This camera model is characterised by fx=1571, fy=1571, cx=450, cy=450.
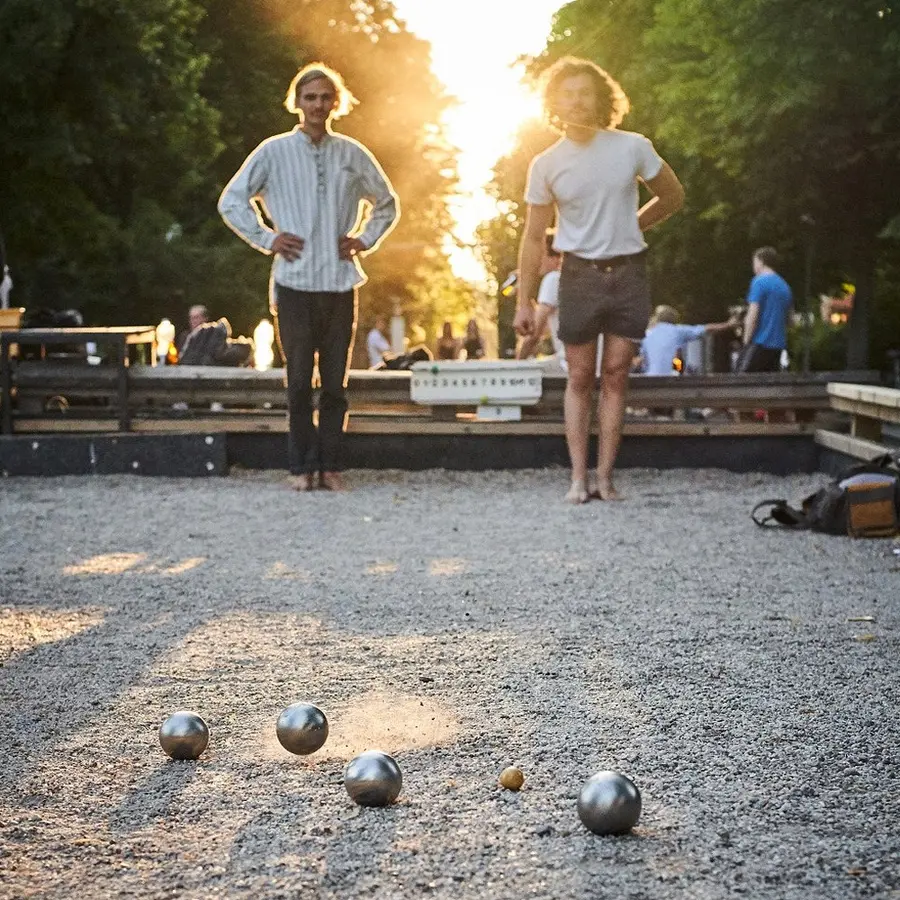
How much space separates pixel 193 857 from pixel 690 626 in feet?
8.09

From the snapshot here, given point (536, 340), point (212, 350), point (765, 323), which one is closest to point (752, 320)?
point (765, 323)

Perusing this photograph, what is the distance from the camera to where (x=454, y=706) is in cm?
398

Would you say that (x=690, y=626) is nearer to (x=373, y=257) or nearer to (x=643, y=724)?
(x=643, y=724)

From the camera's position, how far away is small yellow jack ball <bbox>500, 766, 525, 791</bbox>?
326cm

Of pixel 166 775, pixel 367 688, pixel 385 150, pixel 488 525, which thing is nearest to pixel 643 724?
pixel 367 688

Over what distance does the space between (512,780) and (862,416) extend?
650 centimetres

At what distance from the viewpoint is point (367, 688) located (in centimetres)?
419

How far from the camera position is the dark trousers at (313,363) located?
361 inches

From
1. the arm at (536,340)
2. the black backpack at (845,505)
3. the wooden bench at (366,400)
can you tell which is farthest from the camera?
the arm at (536,340)

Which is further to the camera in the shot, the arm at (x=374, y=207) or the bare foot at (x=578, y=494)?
the arm at (x=374, y=207)

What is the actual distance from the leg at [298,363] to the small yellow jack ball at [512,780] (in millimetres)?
6061

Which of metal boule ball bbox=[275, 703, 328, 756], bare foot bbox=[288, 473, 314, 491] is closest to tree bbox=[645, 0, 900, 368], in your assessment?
bare foot bbox=[288, 473, 314, 491]

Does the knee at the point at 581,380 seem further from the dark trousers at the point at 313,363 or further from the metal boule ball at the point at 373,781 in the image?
the metal boule ball at the point at 373,781

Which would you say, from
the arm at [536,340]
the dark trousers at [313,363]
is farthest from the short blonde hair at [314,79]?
the arm at [536,340]
